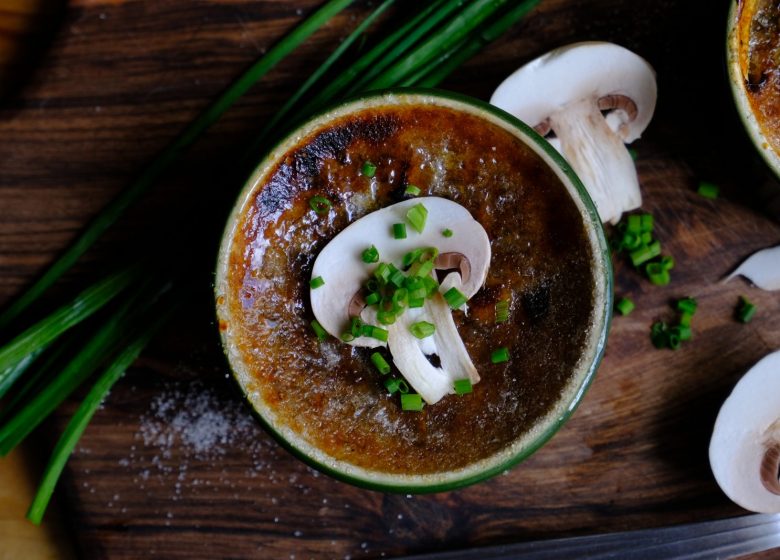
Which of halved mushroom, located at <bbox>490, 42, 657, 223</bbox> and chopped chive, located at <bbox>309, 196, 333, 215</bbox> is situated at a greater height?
halved mushroom, located at <bbox>490, 42, 657, 223</bbox>

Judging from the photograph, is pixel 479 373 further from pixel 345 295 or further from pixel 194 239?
pixel 194 239

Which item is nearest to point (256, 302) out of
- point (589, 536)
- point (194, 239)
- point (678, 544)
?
point (194, 239)

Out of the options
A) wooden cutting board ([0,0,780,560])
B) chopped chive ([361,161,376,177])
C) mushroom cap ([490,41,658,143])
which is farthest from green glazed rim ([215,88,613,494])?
wooden cutting board ([0,0,780,560])

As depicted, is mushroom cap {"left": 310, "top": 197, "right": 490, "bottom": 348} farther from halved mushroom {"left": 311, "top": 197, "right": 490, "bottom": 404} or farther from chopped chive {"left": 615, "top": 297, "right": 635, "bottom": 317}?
chopped chive {"left": 615, "top": 297, "right": 635, "bottom": 317}

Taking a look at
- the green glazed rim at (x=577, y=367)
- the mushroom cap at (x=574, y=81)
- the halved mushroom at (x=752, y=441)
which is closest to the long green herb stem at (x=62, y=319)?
the green glazed rim at (x=577, y=367)

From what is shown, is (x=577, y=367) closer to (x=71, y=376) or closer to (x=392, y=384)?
(x=392, y=384)
